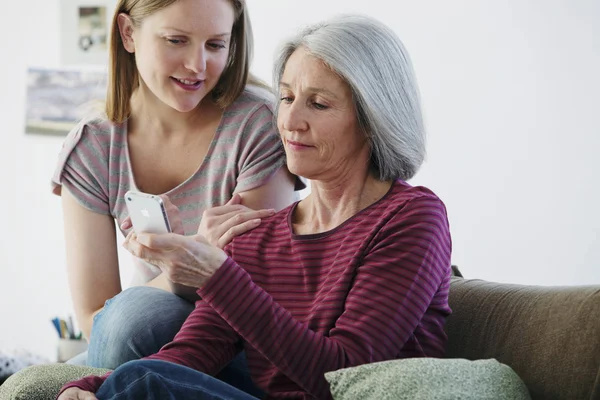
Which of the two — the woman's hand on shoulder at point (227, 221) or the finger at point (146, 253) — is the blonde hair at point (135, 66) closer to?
the woman's hand on shoulder at point (227, 221)

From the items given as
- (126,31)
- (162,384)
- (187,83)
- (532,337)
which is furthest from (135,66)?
(532,337)

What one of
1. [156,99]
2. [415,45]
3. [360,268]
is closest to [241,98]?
[156,99]

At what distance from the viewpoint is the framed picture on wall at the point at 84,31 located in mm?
3854

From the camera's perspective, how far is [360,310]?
1440 millimetres

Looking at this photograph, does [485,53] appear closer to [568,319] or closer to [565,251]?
[565,251]

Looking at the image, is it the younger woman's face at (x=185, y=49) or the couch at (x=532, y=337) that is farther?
the younger woman's face at (x=185, y=49)

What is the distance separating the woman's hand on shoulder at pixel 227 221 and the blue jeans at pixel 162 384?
1.38 feet

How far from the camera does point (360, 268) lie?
1487mm

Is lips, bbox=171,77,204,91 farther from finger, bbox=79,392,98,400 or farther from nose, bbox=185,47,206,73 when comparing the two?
finger, bbox=79,392,98,400

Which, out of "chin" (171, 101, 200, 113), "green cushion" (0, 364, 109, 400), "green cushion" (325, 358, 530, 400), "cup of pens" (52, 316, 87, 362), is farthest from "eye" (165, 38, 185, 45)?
"cup of pens" (52, 316, 87, 362)

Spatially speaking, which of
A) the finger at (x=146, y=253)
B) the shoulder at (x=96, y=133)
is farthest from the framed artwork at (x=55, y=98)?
the finger at (x=146, y=253)

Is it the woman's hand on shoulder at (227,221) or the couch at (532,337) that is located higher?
the woman's hand on shoulder at (227,221)

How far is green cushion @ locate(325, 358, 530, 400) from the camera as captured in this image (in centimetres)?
122

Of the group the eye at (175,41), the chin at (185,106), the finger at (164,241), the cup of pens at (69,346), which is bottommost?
the cup of pens at (69,346)
